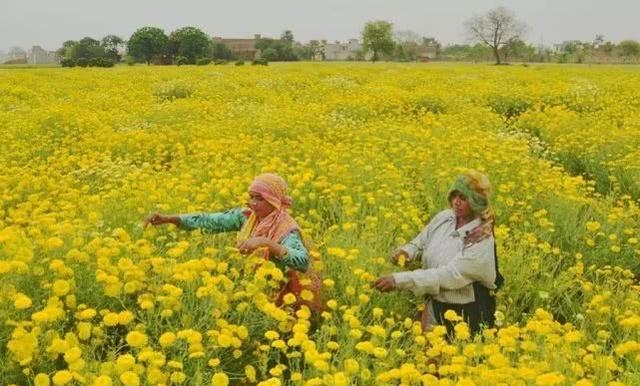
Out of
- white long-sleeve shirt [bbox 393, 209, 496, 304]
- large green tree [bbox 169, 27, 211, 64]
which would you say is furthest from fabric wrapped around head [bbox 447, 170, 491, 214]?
large green tree [bbox 169, 27, 211, 64]

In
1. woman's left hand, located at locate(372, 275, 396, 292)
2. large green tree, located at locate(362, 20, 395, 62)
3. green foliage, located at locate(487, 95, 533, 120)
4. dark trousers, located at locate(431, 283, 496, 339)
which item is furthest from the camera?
large green tree, located at locate(362, 20, 395, 62)

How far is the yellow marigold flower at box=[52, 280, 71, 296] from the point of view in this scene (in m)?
3.17

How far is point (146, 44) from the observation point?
7506 centimetres

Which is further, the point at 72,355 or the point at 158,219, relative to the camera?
the point at 158,219

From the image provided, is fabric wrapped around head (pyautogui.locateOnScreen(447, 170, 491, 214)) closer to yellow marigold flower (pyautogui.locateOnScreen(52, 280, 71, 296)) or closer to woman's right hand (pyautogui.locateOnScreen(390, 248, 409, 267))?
woman's right hand (pyautogui.locateOnScreen(390, 248, 409, 267))

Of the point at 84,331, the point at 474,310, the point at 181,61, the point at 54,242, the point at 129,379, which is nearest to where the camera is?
the point at 129,379

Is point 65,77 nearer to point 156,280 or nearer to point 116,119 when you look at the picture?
point 116,119

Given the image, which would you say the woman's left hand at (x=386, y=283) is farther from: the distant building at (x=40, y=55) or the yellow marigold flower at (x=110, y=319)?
the distant building at (x=40, y=55)

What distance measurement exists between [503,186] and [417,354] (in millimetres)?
3128

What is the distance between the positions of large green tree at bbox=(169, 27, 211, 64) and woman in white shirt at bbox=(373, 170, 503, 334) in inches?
2724

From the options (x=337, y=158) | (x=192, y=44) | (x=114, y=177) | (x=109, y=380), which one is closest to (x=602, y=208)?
(x=337, y=158)

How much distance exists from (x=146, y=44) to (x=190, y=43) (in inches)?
217

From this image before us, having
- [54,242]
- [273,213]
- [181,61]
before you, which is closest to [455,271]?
[273,213]

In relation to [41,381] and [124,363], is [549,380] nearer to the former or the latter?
[124,363]
